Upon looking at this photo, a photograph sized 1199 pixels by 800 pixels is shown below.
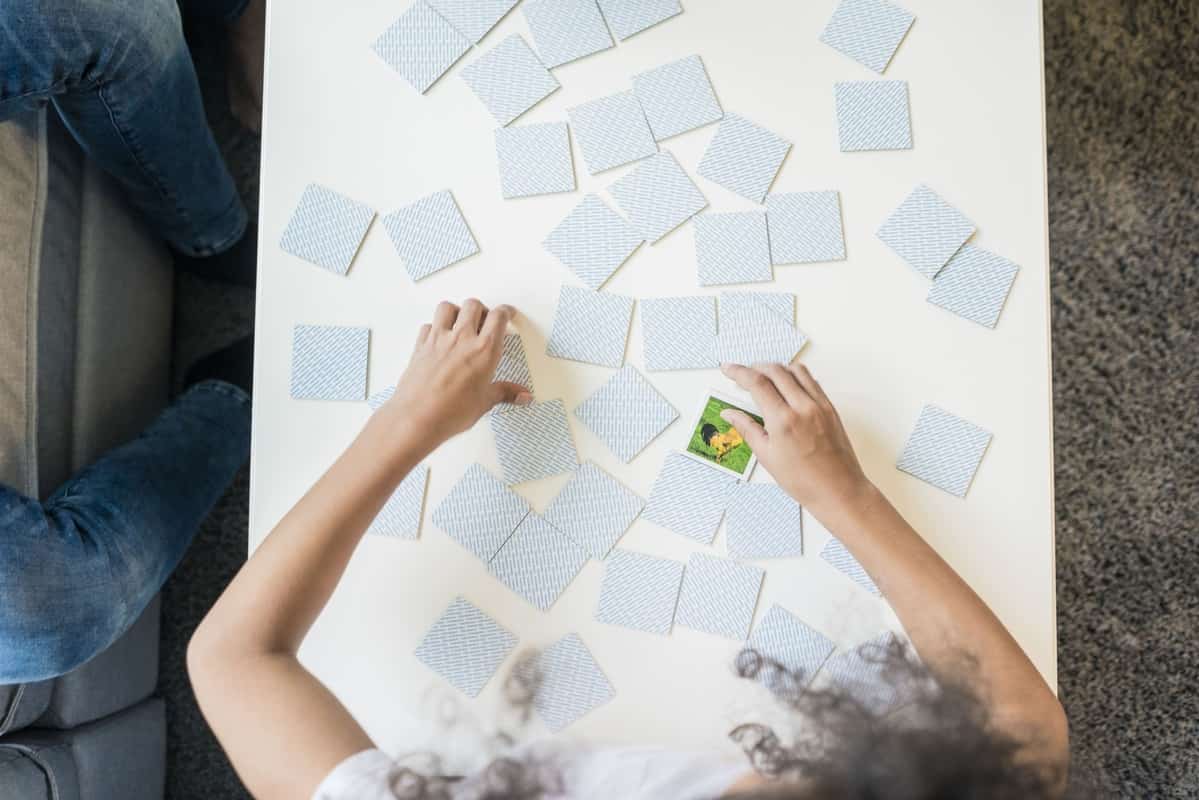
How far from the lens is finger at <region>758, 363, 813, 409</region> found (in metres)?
0.91

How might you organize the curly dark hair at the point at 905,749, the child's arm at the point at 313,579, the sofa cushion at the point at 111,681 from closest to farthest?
the curly dark hair at the point at 905,749 < the child's arm at the point at 313,579 < the sofa cushion at the point at 111,681

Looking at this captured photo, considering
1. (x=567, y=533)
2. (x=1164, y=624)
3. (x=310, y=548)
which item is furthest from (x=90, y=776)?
(x=1164, y=624)

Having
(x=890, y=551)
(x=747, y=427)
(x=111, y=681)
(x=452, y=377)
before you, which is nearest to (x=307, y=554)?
(x=452, y=377)

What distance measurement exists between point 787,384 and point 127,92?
2.69ft

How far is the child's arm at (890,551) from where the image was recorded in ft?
2.78

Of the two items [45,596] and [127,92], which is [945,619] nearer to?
[45,596]

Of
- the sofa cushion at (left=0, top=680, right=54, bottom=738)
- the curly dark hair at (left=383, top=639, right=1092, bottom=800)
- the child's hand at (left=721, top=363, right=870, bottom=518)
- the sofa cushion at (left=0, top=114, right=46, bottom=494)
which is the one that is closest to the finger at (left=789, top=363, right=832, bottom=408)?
the child's hand at (left=721, top=363, right=870, bottom=518)

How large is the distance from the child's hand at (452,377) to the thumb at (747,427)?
21cm

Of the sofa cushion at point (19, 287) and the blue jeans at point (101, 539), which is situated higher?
the sofa cushion at point (19, 287)

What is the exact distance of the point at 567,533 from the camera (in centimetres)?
94

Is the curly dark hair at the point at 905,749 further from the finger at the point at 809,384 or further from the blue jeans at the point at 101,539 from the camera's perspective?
the blue jeans at the point at 101,539

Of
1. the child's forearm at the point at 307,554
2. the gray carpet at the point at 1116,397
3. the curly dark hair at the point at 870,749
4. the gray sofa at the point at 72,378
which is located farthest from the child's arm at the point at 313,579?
the gray carpet at the point at 1116,397

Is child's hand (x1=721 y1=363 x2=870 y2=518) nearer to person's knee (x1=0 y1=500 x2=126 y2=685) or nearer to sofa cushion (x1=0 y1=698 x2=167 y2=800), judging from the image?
person's knee (x1=0 y1=500 x2=126 y2=685)

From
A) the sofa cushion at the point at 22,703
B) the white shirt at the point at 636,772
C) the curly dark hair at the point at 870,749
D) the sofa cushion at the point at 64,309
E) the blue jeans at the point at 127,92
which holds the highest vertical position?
the blue jeans at the point at 127,92
